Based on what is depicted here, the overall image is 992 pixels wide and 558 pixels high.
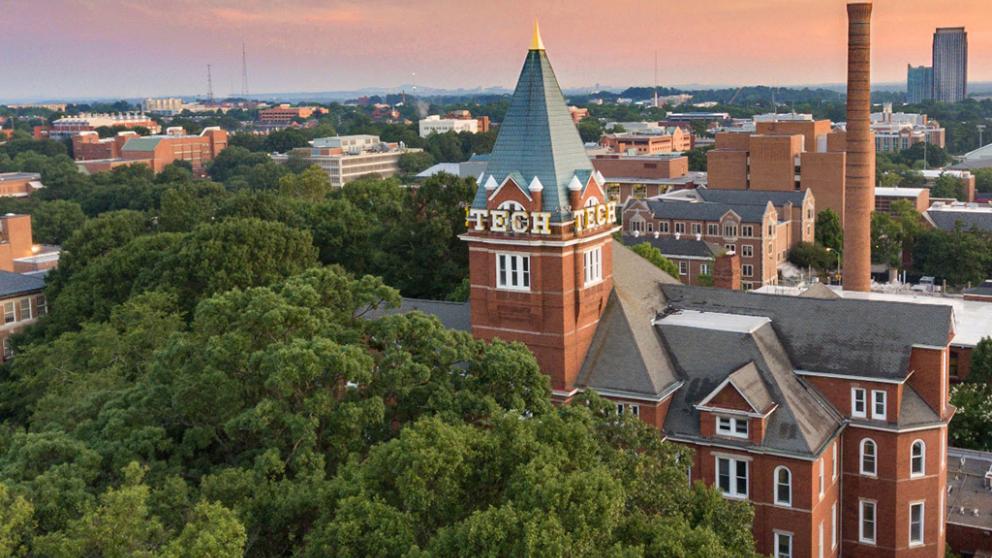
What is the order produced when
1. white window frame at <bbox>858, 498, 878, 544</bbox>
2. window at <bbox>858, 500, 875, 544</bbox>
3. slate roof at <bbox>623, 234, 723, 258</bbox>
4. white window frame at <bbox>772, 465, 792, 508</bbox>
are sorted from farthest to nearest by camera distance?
slate roof at <bbox>623, 234, 723, 258</bbox> → window at <bbox>858, 500, 875, 544</bbox> → white window frame at <bbox>858, 498, 878, 544</bbox> → white window frame at <bbox>772, 465, 792, 508</bbox>

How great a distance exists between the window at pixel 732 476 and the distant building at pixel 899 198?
116m

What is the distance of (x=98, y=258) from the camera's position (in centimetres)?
8712

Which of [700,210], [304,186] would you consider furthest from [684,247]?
[304,186]

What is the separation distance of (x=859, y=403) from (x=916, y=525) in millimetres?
6420

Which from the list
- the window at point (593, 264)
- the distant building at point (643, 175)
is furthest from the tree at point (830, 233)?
the window at point (593, 264)

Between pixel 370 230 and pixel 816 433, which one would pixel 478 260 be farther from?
pixel 370 230

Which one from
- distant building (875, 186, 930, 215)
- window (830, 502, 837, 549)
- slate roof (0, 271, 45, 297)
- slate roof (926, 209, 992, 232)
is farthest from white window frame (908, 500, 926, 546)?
distant building (875, 186, 930, 215)

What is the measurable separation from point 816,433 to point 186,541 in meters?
29.6

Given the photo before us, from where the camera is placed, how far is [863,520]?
4981cm

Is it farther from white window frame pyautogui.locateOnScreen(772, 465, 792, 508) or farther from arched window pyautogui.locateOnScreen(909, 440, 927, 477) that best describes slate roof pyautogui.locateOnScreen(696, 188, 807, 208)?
white window frame pyautogui.locateOnScreen(772, 465, 792, 508)

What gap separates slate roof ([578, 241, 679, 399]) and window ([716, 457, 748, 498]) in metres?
4.30

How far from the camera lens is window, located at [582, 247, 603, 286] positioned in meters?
51.2

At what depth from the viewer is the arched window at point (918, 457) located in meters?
48.9

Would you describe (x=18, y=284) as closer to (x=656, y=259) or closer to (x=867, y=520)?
(x=656, y=259)
